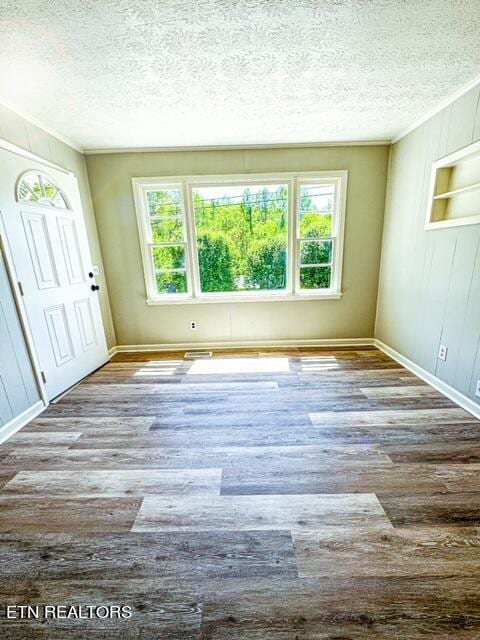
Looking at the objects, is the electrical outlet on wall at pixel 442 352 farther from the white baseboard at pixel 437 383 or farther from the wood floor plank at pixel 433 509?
the wood floor plank at pixel 433 509

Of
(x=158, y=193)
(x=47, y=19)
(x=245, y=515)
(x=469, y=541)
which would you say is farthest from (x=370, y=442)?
(x=158, y=193)

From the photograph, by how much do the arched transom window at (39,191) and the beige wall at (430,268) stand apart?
12.2 feet

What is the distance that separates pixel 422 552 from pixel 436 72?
2.95 meters

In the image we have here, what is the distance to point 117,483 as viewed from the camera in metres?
1.54

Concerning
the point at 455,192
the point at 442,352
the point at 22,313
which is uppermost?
the point at 455,192

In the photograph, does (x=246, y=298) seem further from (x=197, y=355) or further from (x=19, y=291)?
(x=19, y=291)

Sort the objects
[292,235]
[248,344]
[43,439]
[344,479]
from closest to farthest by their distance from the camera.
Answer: [344,479] → [43,439] → [292,235] → [248,344]

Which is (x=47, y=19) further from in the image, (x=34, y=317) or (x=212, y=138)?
(x=34, y=317)

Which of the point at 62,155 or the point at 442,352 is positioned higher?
the point at 62,155

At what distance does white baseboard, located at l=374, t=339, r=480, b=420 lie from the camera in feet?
6.81

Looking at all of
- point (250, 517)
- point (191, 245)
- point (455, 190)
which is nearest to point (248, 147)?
point (191, 245)

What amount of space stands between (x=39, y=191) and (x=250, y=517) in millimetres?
3154

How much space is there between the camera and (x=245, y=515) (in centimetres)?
132

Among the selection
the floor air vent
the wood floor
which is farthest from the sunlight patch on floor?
the wood floor
